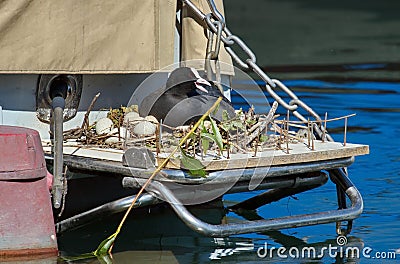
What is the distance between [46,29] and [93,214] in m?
1.38

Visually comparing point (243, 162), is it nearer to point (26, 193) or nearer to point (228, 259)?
point (228, 259)

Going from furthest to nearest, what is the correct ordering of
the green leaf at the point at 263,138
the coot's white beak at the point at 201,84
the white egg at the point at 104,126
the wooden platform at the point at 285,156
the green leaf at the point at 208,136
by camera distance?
the coot's white beak at the point at 201,84
the white egg at the point at 104,126
the green leaf at the point at 263,138
the green leaf at the point at 208,136
the wooden platform at the point at 285,156

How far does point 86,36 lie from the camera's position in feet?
24.8

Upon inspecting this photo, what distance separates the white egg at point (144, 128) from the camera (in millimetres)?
7270

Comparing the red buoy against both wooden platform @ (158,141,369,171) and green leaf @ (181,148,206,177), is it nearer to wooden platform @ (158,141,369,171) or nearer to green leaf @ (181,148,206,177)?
wooden platform @ (158,141,369,171)

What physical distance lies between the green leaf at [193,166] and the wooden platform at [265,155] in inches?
1.8

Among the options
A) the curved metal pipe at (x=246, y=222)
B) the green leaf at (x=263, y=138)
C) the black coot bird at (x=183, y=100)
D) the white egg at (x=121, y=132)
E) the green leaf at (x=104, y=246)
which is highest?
the black coot bird at (x=183, y=100)

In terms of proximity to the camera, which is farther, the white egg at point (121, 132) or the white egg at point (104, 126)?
the white egg at point (104, 126)

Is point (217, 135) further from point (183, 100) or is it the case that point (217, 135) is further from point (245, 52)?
point (245, 52)

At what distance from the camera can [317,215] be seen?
23.3ft

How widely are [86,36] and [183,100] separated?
2.73 feet

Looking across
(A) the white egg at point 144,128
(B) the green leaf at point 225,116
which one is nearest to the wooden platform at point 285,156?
(B) the green leaf at point 225,116

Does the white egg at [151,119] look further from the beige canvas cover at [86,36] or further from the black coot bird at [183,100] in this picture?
the beige canvas cover at [86,36]

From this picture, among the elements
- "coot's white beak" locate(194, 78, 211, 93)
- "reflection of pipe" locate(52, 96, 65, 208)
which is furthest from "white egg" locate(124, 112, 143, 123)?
"reflection of pipe" locate(52, 96, 65, 208)
